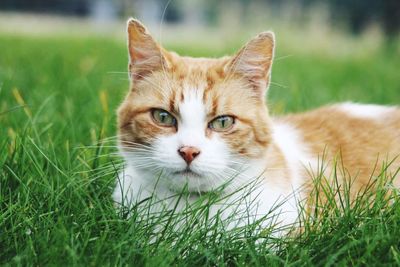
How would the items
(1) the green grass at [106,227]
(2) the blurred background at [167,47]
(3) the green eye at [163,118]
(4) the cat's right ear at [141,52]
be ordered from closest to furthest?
(1) the green grass at [106,227]
(3) the green eye at [163,118]
(4) the cat's right ear at [141,52]
(2) the blurred background at [167,47]

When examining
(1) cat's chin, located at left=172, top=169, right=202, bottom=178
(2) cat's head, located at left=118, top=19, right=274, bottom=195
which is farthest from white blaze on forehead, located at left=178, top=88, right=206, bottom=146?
(1) cat's chin, located at left=172, top=169, right=202, bottom=178

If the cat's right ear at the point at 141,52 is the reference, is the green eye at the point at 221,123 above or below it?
below

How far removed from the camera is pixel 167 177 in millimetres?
2262

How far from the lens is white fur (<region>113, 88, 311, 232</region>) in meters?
2.20

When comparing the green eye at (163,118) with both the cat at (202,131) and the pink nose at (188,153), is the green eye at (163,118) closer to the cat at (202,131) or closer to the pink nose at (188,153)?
the cat at (202,131)

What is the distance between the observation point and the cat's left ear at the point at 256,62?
2.45 meters

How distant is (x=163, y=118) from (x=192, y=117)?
13cm

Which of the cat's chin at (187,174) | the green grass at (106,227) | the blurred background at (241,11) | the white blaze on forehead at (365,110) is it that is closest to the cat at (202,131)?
the cat's chin at (187,174)

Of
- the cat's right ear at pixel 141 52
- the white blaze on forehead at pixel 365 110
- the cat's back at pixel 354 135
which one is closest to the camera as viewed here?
the cat's right ear at pixel 141 52

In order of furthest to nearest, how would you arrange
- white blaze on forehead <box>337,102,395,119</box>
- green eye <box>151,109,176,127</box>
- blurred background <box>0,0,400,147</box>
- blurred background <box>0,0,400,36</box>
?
1. blurred background <box>0,0,400,36</box>
2. blurred background <box>0,0,400,147</box>
3. white blaze on forehead <box>337,102,395,119</box>
4. green eye <box>151,109,176,127</box>

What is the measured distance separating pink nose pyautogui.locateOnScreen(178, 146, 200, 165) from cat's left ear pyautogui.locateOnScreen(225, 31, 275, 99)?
450 mm

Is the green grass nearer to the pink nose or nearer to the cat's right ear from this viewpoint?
the pink nose

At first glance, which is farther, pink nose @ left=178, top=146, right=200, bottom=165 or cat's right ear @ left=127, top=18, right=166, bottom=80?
cat's right ear @ left=127, top=18, right=166, bottom=80

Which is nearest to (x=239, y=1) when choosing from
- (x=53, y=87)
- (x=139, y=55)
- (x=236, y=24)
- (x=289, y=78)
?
(x=236, y=24)
